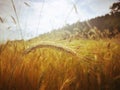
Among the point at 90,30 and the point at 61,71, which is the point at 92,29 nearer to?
the point at 90,30

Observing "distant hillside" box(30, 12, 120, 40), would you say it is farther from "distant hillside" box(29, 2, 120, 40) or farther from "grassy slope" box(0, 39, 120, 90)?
"grassy slope" box(0, 39, 120, 90)

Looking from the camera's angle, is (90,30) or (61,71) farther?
(90,30)

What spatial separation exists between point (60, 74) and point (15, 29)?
0.70 m

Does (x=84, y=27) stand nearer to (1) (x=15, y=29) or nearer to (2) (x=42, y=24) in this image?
(2) (x=42, y=24)

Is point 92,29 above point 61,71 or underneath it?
above

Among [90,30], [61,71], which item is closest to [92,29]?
[90,30]

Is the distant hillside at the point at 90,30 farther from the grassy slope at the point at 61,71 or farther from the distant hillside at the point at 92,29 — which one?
the grassy slope at the point at 61,71

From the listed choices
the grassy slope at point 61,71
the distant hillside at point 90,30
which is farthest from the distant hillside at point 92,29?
the grassy slope at point 61,71

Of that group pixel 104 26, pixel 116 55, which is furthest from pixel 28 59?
pixel 104 26

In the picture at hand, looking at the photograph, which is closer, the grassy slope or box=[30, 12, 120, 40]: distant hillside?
the grassy slope

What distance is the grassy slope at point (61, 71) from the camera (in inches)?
47.4

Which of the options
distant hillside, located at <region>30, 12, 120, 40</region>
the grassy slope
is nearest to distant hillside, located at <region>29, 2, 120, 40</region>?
distant hillside, located at <region>30, 12, 120, 40</region>

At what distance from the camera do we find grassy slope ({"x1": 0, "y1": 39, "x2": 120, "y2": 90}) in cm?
121

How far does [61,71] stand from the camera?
1.31 m
